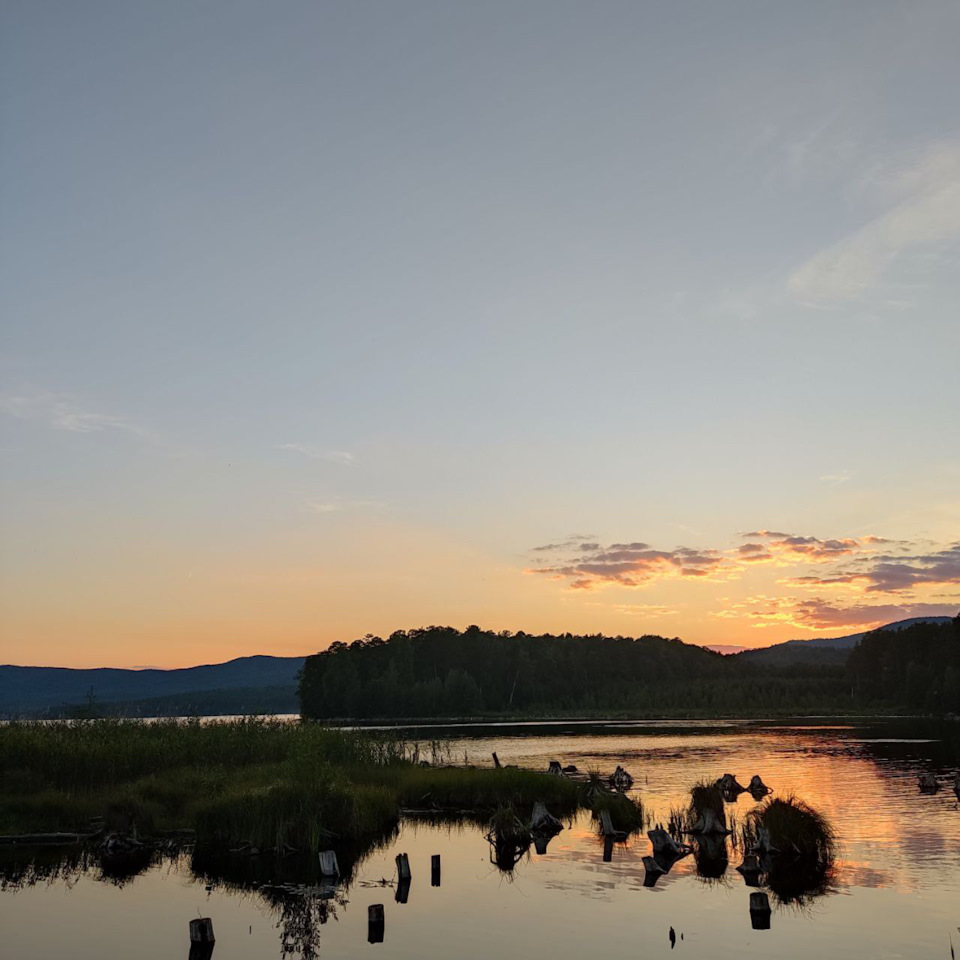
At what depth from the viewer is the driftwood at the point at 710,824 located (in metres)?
42.7

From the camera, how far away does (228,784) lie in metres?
46.2

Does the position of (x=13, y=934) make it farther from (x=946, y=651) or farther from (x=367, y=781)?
(x=946, y=651)

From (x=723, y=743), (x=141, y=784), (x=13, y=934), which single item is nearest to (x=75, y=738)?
(x=141, y=784)

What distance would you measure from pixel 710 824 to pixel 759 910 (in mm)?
14885

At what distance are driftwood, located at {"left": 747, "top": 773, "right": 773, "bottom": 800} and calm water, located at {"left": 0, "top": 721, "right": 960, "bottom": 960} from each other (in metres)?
11.8

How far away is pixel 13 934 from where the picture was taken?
92.0ft

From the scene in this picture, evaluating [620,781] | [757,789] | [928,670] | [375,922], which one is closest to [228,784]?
[375,922]

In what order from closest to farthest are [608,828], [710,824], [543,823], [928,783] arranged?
[710,824]
[608,828]
[543,823]
[928,783]

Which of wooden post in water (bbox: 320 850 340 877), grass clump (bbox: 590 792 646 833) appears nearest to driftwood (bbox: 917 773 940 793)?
grass clump (bbox: 590 792 646 833)

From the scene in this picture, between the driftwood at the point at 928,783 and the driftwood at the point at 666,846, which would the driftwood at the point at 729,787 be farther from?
the driftwood at the point at 666,846

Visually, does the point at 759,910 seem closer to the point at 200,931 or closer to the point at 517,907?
the point at 517,907

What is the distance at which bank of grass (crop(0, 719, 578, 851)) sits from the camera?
134 feet

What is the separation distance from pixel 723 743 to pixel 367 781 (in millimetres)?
68480

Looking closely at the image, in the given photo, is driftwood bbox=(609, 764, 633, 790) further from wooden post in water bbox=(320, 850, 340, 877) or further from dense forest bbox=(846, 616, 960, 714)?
dense forest bbox=(846, 616, 960, 714)
